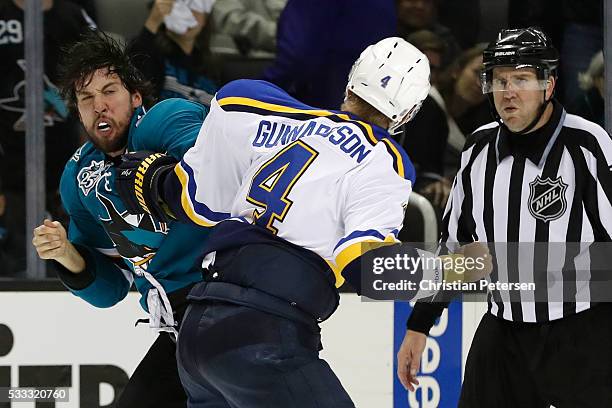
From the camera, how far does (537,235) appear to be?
3076 mm

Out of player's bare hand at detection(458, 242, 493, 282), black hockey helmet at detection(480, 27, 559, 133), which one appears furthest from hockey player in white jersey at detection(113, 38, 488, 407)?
player's bare hand at detection(458, 242, 493, 282)

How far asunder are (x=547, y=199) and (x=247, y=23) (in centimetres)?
143

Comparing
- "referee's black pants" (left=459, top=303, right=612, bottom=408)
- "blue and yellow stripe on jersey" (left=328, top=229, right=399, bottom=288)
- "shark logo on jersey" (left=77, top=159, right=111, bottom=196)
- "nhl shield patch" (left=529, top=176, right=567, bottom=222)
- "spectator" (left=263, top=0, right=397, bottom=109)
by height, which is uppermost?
"spectator" (left=263, top=0, right=397, bottom=109)

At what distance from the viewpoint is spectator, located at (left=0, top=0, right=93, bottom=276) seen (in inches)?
157

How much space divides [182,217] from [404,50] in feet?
1.97

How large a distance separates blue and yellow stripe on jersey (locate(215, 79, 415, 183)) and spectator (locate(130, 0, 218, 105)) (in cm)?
160

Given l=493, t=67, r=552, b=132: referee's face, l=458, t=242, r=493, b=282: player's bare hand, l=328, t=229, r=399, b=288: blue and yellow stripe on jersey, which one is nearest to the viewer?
l=328, t=229, r=399, b=288: blue and yellow stripe on jersey

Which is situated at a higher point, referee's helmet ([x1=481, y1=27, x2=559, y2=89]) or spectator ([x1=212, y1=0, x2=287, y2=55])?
spectator ([x1=212, y1=0, x2=287, y2=55])

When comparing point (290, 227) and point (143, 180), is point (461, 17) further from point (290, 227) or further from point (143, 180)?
point (290, 227)

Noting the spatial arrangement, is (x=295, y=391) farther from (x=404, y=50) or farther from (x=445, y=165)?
(x=445, y=165)

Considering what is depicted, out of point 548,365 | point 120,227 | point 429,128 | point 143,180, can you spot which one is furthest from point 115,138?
point 429,128

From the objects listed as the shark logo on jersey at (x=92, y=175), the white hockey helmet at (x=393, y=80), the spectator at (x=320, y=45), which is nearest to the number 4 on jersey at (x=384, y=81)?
the white hockey helmet at (x=393, y=80)

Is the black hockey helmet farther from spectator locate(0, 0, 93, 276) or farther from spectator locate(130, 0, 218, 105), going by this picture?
spectator locate(0, 0, 93, 276)

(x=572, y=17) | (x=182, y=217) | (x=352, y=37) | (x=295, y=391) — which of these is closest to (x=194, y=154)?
(x=182, y=217)
